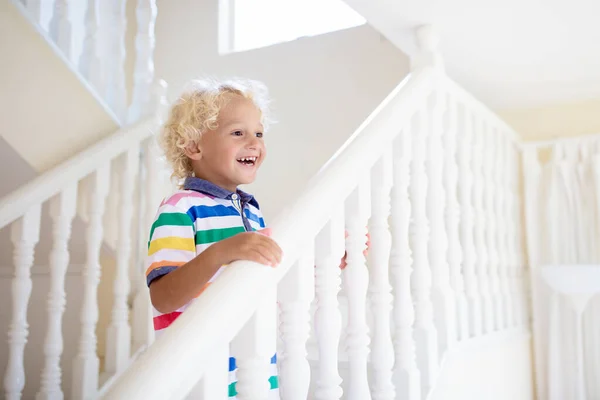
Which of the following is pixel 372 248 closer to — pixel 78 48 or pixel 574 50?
pixel 574 50

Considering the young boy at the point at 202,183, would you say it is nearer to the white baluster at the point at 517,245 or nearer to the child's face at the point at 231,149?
the child's face at the point at 231,149

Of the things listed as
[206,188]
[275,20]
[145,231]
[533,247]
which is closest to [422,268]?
[206,188]

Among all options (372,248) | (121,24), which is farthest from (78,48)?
(372,248)

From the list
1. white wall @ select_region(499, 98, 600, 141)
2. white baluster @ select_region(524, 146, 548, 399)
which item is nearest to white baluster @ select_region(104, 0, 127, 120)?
white baluster @ select_region(524, 146, 548, 399)

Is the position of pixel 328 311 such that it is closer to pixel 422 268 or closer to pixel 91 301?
pixel 422 268

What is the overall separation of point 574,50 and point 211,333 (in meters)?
1.85

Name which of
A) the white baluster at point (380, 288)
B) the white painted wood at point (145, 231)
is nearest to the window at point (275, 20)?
the white painted wood at point (145, 231)

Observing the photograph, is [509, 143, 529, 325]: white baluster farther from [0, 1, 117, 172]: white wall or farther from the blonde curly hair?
[0, 1, 117, 172]: white wall

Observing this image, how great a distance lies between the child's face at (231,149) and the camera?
133 cm

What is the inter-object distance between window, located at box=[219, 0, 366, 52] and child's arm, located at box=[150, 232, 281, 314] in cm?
245

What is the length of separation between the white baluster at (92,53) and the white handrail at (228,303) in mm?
1248

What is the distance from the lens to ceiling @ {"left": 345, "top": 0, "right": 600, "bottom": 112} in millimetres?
1822

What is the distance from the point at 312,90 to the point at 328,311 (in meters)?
2.29

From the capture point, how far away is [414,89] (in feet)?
5.47
